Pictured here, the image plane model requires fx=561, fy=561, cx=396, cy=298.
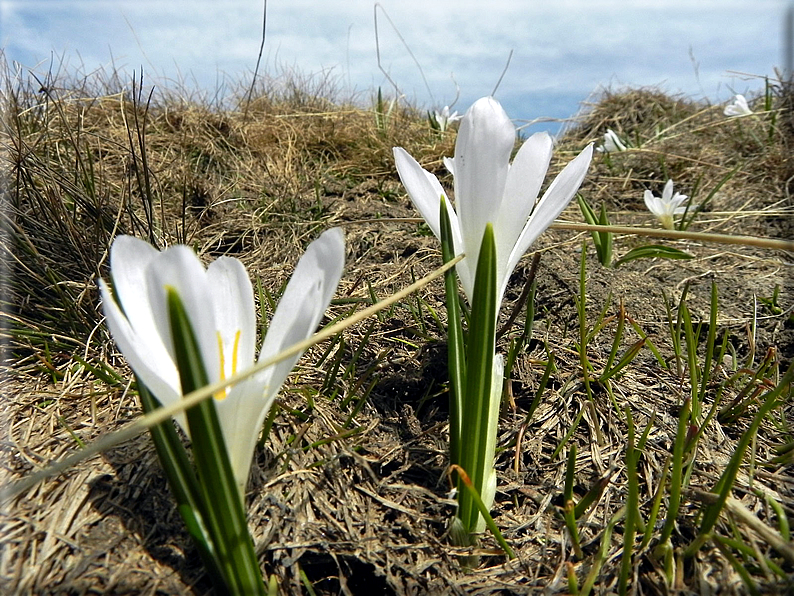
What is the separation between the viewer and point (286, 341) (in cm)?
76

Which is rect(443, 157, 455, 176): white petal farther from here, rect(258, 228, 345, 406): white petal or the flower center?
the flower center

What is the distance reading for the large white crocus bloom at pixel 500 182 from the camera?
907 mm

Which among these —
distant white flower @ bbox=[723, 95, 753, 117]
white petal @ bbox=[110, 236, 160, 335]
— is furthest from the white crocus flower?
white petal @ bbox=[110, 236, 160, 335]

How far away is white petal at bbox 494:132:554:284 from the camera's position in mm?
940

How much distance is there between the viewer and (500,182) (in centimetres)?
93

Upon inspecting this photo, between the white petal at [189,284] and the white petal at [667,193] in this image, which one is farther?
the white petal at [667,193]

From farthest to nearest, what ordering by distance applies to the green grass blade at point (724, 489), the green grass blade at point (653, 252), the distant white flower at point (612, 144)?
the distant white flower at point (612, 144) < the green grass blade at point (653, 252) < the green grass blade at point (724, 489)

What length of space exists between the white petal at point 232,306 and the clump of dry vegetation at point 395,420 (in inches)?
11.5

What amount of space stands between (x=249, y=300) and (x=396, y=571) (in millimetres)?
533

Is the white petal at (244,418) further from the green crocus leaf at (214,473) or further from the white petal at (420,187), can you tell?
the white petal at (420,187)

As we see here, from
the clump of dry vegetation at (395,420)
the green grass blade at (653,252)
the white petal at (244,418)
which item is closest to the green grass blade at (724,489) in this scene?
the clump of dry vegetation at (395,420)

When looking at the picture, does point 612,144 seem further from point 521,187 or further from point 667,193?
point 521,187

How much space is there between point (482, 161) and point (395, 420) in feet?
2.14

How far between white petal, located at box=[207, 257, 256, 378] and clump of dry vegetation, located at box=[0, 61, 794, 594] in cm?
29
